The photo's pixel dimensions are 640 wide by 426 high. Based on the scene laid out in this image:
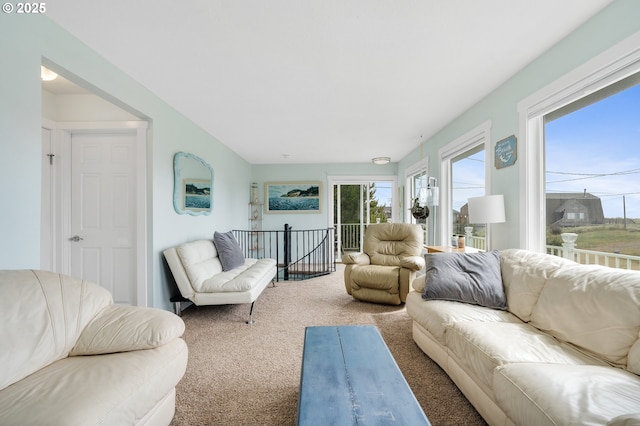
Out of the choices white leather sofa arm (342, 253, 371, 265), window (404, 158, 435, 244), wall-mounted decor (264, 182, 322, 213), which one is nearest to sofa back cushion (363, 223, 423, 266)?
white leather sofa arm (342, 253, 371, 265)

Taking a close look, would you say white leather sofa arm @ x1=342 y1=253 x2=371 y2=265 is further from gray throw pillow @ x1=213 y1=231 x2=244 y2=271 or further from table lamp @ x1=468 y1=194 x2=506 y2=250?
table lamp @ x1=468 y1=194 x2=506 y2=250

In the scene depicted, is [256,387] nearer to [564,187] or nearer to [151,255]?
[151,255]

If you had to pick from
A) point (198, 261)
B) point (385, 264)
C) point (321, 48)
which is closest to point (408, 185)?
point (385, 264)

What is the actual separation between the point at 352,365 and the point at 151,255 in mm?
2456

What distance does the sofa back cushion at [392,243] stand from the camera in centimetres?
385

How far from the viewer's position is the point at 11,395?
1060mm

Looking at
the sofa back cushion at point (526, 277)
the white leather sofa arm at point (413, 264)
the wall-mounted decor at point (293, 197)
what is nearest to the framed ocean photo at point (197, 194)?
the wall-mounted decor at point (293, 197)

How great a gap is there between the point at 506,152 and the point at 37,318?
365 cm

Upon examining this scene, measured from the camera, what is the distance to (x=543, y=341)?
61.2 inches

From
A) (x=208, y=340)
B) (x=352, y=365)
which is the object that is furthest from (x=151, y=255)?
(x=352, y=365)

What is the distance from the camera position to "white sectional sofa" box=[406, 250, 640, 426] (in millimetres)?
1056

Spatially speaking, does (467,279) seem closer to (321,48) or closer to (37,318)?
(321,48)

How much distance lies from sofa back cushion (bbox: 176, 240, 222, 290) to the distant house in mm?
3454

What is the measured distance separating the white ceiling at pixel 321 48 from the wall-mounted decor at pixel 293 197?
10.5 ft
